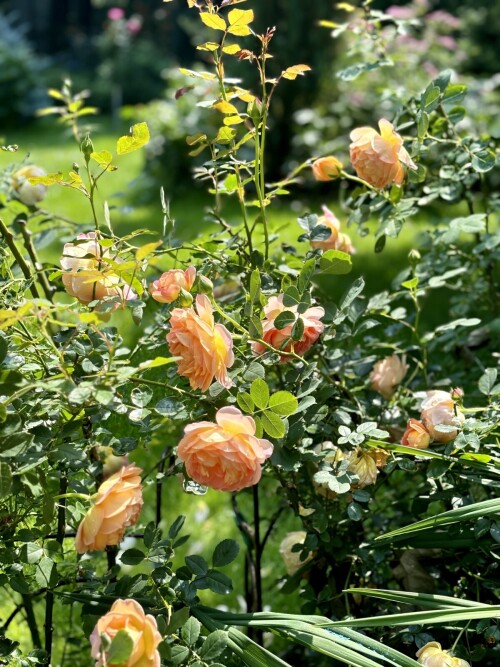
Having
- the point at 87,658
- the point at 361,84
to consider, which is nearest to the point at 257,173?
the point at 87,658

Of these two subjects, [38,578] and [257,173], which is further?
[257,173]

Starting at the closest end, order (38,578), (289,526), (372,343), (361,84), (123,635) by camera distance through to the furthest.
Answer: (123,635), (38,578), (372,343), (289,526), (361,84)

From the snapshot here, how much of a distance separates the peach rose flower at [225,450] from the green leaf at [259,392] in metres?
0.05

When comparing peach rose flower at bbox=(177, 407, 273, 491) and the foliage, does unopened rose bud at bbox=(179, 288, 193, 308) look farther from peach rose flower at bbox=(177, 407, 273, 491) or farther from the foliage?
peach rose flower at bbox=(177, 407, 273, 491)

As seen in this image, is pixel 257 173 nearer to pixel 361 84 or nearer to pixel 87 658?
pixel 87 658

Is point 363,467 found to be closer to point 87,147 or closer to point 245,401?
point 245,401

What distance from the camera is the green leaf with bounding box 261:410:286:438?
0.95 metres

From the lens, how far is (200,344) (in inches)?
35.2

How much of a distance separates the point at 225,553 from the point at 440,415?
301 mm

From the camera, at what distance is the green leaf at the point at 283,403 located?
952mm

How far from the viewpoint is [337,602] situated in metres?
1.24

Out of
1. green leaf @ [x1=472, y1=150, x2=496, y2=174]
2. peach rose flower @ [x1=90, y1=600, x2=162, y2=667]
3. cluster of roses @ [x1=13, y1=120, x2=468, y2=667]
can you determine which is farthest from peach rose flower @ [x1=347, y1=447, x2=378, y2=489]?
green leaf @ [x1=472, y1=150, x2=496, y2=174]

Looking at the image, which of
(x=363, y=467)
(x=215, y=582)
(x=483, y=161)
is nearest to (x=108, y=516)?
(x=215, y=582)

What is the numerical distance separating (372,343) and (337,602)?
0.39 metres
